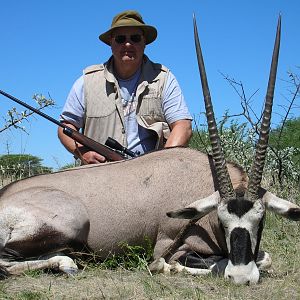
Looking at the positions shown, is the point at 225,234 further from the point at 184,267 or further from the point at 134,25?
the point at 134,25

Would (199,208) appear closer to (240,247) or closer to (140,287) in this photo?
(240,247)

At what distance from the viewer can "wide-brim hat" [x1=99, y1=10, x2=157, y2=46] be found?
22.3 feet

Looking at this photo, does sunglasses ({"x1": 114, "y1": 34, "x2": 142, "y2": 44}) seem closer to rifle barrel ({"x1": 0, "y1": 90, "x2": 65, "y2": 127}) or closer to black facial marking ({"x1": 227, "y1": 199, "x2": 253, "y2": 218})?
rifle barrel ({"x1": 0, "y1": 90, "x2": 65, "y2": 127})

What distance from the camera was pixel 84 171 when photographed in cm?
543

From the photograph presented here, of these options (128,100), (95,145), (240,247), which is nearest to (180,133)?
(128,100)

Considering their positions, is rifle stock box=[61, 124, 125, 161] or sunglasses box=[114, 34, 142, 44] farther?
sunglasses box=[114, 34, 142, 44]

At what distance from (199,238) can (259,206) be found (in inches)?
27.0

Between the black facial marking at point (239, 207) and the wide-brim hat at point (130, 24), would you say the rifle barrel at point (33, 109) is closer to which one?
the wide-brim hat at point (130, 24)

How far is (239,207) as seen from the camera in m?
4.52

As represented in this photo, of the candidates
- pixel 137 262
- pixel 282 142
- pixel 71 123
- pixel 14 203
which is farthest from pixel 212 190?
pixel 282 142

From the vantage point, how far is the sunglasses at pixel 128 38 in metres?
6.85

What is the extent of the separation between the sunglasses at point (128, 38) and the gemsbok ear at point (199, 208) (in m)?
2.60

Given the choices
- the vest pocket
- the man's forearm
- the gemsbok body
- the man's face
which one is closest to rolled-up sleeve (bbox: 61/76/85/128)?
the man's face

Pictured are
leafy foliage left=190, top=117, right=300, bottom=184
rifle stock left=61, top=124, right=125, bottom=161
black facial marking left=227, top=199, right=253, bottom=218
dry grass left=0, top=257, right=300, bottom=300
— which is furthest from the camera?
leafy foliage left=190, top=117, right=300, bottom=184
